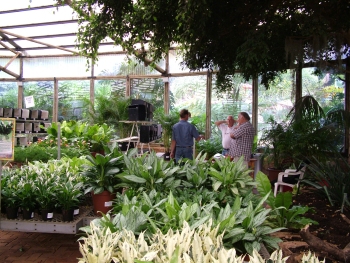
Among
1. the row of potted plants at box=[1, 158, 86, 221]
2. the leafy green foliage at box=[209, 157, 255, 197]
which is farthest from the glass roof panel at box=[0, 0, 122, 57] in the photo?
the leafy green foliage at box=[209, 157, 255, 197]

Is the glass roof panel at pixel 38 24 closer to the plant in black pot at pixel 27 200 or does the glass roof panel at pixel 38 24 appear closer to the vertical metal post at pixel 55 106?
the vertical metal post at pixel 55 106

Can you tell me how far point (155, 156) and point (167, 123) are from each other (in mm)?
6881

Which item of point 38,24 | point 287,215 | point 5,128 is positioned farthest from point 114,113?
point 287,215

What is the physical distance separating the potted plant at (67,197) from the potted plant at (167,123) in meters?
6.59

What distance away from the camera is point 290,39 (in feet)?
17.7

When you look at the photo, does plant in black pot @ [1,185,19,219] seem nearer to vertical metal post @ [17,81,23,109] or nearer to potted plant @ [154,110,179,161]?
potted plant @ [154,110,179,161]

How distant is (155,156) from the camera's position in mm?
2945

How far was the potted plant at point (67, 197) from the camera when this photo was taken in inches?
112

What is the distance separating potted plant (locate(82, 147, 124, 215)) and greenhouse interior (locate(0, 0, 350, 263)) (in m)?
0.01

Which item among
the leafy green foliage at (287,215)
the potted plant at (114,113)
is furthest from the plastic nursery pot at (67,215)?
the potted plant at (114,113)

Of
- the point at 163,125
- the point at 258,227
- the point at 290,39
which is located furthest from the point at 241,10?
the point at 163,125

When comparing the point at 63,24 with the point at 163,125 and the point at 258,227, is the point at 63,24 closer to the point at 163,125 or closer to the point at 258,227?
the point at 163,125

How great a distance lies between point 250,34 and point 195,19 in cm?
78

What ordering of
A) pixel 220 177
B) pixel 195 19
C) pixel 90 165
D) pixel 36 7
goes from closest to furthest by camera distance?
pixel 220 177
pixel 90 165
pixel 195 19
pixel 36 7
